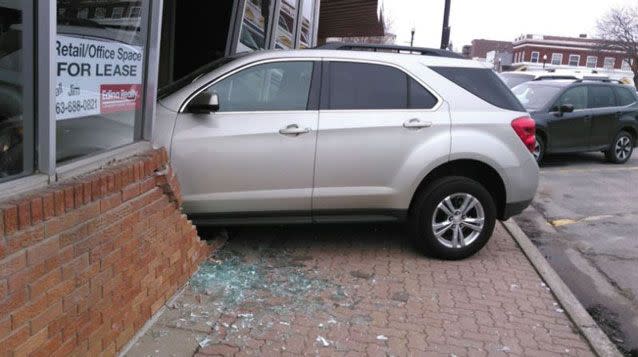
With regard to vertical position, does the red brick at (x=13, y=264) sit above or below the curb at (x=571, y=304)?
above

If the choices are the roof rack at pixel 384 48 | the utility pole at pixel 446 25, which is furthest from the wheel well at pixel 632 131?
the roof rack at pixel 384 48

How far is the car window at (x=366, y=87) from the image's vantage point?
4.99m

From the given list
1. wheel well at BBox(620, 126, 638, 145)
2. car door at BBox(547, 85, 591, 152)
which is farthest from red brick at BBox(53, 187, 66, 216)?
wheel well at BBox(620, 126, 638, 145)

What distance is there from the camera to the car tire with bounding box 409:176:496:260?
5.08 m

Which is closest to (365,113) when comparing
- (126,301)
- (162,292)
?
(162,292)

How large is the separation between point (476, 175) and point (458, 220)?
458mm

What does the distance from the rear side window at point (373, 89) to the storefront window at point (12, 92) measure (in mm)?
2672

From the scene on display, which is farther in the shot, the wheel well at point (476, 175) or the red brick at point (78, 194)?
the wheel well at point (476, 175)

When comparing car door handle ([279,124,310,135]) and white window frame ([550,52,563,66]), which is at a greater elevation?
white window frame ([550,52,563,66])

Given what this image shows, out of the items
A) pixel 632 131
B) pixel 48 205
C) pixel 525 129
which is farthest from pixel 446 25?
pixel 48 205

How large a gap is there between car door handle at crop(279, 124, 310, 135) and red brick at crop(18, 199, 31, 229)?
2.45 metres

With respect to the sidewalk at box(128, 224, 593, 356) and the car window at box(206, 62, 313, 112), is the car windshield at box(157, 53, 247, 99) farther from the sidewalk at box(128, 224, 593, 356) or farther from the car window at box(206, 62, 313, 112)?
the sidewalk at box(128, 224, 593, 356)

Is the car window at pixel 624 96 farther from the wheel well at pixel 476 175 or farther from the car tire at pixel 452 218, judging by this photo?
the car tire at pixel 452 218

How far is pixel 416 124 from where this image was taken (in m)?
4.96
